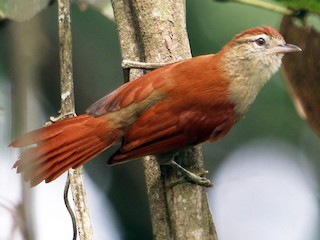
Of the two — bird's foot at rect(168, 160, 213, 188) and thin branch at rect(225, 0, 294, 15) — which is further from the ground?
thin branch at rect(225, 0, 294, 15)

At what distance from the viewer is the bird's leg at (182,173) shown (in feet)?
7.45

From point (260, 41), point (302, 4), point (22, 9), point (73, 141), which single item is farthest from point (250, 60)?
point (22, 9)

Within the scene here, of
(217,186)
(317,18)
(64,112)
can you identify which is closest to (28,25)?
(64,112)

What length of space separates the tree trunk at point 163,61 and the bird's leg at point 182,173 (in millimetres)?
16

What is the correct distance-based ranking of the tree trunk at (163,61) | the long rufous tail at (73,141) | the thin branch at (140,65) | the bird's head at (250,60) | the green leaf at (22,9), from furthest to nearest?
the bird's head at (250,60) → the thin branch at (140,65) → the long rufous tail at (73,141) → the tree trunk at (163,61) → the green leaf at (22,9)

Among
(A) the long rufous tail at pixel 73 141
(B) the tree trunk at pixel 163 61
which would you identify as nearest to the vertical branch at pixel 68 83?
(A) the long rufous tail at pixel 73 141

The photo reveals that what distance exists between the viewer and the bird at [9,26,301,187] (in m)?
2.38

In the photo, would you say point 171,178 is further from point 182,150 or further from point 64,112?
point 64,112

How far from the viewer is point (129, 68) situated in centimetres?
248

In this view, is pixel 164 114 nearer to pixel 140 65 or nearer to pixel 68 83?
pixel 140 65

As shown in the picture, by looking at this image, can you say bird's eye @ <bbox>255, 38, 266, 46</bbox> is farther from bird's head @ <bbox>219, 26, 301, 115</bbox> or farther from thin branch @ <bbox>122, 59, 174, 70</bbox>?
thin branch @ <bbox>122, 59, 174, 70</bbox>

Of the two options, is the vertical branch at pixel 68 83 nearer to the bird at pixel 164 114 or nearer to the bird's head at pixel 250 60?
the bird at pixel 164 114

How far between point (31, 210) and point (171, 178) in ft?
4.18

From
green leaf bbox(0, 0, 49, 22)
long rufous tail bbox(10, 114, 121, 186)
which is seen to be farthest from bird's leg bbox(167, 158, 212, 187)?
green leaf bbox(0, 0, 49, 22)
